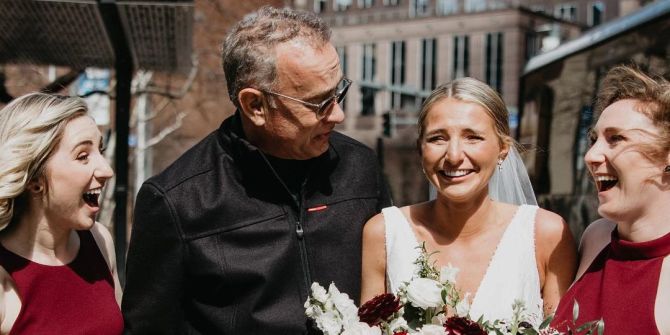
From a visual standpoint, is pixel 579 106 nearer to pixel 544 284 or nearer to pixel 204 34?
pixel 204 34

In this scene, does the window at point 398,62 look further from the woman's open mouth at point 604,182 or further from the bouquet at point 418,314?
the bouquet at point 418,314

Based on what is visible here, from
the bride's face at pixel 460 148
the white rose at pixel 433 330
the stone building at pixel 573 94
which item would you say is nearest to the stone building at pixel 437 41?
the stone building at pixel 573 94

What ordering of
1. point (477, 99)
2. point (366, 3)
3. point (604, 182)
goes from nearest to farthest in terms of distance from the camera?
point (604, 182) < point (477, 99) < point (366, 3)

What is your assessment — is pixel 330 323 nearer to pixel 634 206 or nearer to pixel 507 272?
pixel 507 272

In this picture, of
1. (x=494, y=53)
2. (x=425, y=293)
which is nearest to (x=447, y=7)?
(x=494, y=53)

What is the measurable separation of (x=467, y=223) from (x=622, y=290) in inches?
29.8

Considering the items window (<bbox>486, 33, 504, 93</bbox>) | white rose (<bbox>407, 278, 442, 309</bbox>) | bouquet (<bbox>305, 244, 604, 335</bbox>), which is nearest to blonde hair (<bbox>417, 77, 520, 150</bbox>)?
bouquet (<bbox>305, 244, 604, 335</bbox>)

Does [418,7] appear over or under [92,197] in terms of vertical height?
under

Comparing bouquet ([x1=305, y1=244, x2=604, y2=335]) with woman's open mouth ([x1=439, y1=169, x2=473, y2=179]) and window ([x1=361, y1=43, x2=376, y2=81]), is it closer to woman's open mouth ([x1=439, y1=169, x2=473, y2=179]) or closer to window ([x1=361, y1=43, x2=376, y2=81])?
woman's open mouth ([x1=439, y1=169, x2=473, y2=179])

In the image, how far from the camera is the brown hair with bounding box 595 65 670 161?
2.54m

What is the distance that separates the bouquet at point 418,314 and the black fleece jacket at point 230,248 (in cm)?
48

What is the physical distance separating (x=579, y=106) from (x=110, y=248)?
687 centimetres

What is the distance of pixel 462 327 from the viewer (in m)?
2.33

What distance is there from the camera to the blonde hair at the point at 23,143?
285 cm
